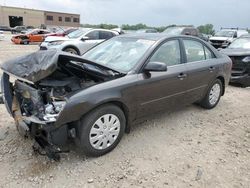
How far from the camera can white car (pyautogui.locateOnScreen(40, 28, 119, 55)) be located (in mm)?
11953

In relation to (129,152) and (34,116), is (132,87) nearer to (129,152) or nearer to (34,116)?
(129,152)

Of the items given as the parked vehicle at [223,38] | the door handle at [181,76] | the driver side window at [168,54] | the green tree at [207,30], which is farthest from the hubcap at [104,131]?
the green tree at [207,30]

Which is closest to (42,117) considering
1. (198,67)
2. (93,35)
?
(198,67)

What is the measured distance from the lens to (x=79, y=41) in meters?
12.2

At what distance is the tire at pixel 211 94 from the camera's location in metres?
5.21

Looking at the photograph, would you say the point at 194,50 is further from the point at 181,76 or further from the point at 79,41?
the point at 79,41

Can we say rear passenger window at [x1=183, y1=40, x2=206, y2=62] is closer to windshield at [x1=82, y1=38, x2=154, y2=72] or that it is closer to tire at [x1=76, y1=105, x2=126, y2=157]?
windshield at [x1=82, y1=38, x2=154, y2=72]

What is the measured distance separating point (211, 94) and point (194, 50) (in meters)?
1.09

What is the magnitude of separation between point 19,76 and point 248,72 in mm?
6755

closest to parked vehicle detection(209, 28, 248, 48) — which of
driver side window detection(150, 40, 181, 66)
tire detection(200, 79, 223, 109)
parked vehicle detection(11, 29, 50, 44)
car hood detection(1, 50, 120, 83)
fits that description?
tire detection(200, 79, 223, 109)

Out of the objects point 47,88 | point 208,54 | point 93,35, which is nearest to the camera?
point 47,88

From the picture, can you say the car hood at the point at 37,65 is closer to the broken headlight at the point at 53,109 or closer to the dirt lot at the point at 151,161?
the broken headlight at the point at 53,109

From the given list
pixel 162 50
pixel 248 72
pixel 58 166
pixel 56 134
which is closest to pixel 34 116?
pixel 56 134

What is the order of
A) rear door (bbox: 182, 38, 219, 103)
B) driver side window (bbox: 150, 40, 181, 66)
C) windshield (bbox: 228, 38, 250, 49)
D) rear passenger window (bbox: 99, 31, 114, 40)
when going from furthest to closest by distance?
rear passenger window (bbox: 99, 31, 114, 40)
windshield (bbox: 228, 38, 250, 49)
rear door (bbox: 182, 38, 219, 103)
driver side window (bbox: 150, 40, 181, 66)
